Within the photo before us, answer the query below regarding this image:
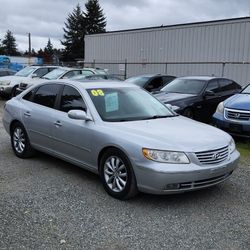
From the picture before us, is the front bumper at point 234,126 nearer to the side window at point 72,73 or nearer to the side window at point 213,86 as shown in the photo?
the side window at point 213,86

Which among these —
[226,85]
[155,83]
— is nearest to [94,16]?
[155,83]

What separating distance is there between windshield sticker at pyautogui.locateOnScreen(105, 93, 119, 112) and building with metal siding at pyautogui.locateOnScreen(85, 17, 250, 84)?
1418cm

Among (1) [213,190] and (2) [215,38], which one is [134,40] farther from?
(1) [213,190]

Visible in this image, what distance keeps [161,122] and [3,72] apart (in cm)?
1650

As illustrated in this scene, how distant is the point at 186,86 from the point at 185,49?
1311cm

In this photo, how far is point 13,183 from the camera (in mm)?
5605

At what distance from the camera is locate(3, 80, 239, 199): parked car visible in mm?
4598

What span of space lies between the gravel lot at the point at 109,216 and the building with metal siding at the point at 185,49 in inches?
585

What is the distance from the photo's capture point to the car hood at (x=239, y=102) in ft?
28.1

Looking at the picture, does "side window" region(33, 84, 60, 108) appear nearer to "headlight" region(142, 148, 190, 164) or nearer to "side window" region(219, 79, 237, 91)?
"headlight" region(142, 148, 190, 164)

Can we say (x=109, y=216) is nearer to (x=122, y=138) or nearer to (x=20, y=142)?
(x=122, y=138)

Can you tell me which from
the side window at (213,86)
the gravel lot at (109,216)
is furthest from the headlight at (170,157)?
the side window at (213,86)

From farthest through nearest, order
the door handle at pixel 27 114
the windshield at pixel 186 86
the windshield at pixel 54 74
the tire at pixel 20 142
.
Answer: the windshield at pixel 54 74 → the windshield at pixel 186 86 → the tire at pixel 20 142 → the door handle at pixel 27 114

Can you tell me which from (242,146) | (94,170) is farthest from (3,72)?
(94,170)
